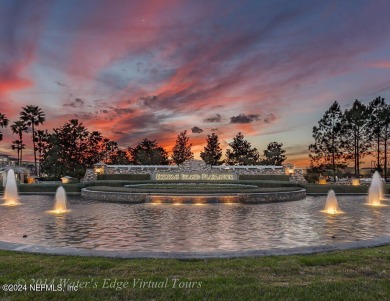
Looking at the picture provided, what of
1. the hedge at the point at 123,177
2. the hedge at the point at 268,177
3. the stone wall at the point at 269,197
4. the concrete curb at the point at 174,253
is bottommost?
the stone wall at the point at 269,197

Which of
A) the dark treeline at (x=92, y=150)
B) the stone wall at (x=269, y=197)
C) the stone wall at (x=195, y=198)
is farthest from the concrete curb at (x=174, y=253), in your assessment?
the dark treeline at (x=92, y=150)

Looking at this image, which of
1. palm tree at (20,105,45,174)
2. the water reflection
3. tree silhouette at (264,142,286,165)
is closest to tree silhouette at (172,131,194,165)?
tree silhouette at (264,142,286,165)

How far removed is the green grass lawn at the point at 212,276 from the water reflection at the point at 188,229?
257 cm

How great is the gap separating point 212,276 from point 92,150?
214 ft

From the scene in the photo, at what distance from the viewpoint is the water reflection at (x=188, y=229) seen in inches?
387

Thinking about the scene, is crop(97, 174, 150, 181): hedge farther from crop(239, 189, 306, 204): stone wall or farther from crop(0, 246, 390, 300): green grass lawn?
crop(0, 246, 390, 300): green grass lawn

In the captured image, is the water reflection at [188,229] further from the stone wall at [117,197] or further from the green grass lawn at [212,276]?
the stone wall at [117,197]

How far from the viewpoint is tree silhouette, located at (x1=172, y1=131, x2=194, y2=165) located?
3004 inches

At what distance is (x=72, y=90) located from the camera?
33.8 m

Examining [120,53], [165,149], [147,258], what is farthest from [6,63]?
[165,149]

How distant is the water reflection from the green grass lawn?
2575 millimetres

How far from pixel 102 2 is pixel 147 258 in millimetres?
15727

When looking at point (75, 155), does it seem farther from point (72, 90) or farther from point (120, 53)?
point (120, 53)

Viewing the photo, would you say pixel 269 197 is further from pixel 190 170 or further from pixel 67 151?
pixel 67 151
